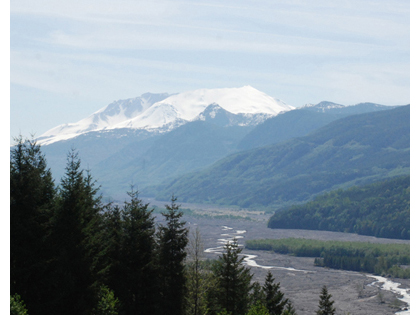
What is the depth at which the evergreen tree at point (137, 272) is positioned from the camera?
5866 centimetres

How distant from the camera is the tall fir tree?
5866cm

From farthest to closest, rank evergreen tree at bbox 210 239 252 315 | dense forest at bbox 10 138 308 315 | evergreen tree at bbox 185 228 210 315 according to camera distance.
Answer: evergreen tree at bbox 210 239 252 315
evergreen tree at bbox 185 228 210 315
dense forest at bbox 10 138 308 315

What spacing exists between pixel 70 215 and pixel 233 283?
2870cm

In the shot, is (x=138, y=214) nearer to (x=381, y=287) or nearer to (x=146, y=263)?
(x=146, y=263)

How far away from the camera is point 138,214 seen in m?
61.3

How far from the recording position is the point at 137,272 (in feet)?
193

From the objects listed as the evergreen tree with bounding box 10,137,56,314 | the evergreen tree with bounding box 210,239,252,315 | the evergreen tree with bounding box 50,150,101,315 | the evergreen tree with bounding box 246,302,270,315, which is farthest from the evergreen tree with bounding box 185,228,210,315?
the evergreen tree with bounding box 10,137,56,314

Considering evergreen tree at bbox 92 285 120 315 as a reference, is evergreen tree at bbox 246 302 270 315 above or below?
below

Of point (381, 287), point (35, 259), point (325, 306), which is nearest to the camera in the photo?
point (35, 259)

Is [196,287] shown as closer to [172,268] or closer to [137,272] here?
[172,268]

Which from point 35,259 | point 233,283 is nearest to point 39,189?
point 35,259

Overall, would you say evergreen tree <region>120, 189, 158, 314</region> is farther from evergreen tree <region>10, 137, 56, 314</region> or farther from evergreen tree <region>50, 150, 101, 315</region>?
evergreen tree <region>10, 137, 56, 314</region>

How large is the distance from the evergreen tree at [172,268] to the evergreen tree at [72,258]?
40.4 feet

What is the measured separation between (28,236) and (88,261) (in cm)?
594
